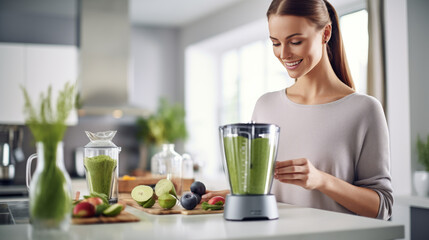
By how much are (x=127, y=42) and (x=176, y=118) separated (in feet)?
3.90

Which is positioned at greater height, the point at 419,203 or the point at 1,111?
the point at 1,111

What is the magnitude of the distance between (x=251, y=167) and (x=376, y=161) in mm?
583

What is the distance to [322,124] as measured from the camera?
6.43 feet

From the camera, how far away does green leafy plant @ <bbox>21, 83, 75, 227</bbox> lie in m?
1.23

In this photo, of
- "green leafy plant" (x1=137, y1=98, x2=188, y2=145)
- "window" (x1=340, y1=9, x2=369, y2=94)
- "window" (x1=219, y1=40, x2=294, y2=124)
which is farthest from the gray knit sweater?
"green leafy plant" (x1=137, y1=98, x2=188, y2=145)

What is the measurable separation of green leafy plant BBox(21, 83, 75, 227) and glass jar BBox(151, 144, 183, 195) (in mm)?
934

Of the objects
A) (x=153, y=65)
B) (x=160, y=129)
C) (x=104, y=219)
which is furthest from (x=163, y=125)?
(x=104, y=219)

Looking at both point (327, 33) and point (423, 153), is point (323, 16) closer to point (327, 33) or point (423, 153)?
point (327, 33)

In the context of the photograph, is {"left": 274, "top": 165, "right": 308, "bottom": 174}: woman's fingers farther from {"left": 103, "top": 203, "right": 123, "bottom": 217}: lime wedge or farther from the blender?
{"left": 103, "top": 203, "right": 123, "bottom": 217}: lime wedge

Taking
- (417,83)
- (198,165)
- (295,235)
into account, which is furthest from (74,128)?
(295,235)

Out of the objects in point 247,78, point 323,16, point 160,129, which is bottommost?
point 160,129

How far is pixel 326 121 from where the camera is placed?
1.96 metres

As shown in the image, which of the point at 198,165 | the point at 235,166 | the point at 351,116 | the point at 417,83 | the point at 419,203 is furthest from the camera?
the point at 198,165

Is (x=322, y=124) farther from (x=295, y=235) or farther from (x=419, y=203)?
(x=419, y=203)
